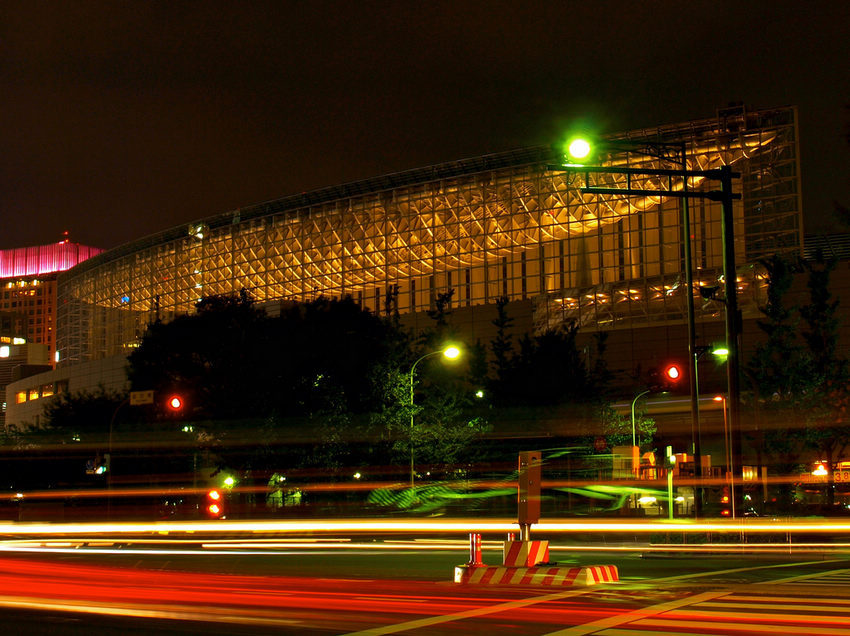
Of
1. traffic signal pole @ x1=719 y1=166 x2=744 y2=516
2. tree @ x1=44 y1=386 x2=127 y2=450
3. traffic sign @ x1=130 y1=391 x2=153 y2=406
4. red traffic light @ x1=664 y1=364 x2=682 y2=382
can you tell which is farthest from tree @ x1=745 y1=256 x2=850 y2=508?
tree @ x1=44 y1=386 x2=127 y2=450

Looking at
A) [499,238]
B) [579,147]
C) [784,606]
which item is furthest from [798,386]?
[499,238]

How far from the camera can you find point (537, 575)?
1441 cm

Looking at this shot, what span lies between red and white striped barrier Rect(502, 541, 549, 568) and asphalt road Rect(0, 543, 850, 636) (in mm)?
825

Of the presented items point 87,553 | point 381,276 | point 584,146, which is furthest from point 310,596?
point 381,276

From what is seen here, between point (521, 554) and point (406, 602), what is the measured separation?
270cm

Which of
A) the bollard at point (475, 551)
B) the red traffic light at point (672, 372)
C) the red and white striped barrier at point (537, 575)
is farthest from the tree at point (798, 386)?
the bollard at point (475, 551)

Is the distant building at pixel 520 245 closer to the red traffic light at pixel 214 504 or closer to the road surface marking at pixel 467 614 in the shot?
the red traffic light at pixel 214 504

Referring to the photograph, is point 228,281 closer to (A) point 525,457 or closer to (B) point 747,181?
(B) point 747,181

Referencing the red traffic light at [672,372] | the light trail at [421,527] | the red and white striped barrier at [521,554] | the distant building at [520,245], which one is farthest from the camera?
the distant building at [520,245]

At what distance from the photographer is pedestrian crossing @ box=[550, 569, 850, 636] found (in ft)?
32.6

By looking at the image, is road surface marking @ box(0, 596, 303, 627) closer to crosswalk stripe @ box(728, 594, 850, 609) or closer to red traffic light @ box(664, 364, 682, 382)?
crosswalk stripe @ box(728, 594, 850, 609)

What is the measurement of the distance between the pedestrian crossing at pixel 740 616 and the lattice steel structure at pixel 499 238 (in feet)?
206

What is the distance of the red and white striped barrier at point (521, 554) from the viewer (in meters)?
14.9

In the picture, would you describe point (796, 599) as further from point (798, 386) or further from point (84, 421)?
point (84, 421)
